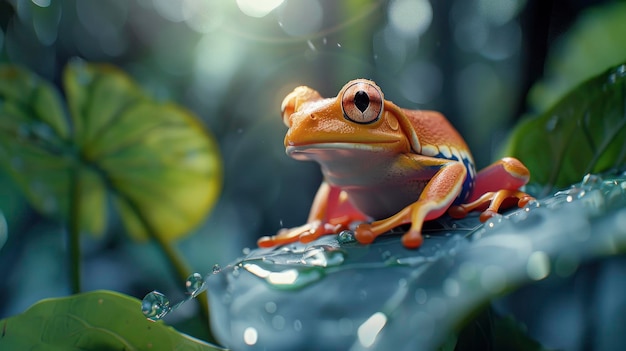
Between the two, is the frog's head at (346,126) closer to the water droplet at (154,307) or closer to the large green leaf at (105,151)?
the water droplet at (154,307)

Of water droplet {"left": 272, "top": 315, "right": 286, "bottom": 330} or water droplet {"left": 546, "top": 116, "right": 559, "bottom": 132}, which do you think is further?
water droplet {"left": 546, "top": 116, "right": 559, "bottom": 132}

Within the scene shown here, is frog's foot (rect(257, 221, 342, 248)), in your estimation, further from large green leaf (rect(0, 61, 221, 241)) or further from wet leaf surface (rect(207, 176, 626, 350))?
large green leaf (rect(0, 61, 221, 241))

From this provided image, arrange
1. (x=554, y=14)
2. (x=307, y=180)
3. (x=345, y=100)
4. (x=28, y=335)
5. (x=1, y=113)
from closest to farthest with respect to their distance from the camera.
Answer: (x=345, y=100), (x=28, y=335), (x=307, y=180), (x=554, y=14), (x=1, y=113)

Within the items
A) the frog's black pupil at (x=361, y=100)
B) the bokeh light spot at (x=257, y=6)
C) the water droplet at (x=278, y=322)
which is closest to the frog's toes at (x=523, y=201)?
the frog's black pupil at (x=361, y=100)

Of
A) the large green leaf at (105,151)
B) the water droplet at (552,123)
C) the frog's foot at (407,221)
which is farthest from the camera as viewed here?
the large green leaf at (105,151)

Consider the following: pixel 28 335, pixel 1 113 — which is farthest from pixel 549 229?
pixel 1 113

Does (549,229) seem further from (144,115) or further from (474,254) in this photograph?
(144,115)

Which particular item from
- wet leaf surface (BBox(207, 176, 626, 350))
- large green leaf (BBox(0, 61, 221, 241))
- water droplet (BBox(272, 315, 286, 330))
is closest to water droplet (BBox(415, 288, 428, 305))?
wet leaf surface (BBox(207, 176, 626, 350))

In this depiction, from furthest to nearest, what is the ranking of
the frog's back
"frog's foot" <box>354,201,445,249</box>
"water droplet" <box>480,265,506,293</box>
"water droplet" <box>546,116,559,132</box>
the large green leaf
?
the large green leaf → "water droplet" <box>546,116,559,132</box> → the frog's back → "frog's foot" <box>354,201,445,249</box> → "water droplet" <box>480,265,506,293</box>
